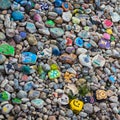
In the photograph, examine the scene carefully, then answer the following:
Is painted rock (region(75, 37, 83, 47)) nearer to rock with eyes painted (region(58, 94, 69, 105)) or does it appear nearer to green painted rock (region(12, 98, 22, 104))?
rock with eyes painted (region(58, 94, 69, 105))

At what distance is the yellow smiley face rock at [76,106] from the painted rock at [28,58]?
0.30 m

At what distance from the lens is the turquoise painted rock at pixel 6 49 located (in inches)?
80.0

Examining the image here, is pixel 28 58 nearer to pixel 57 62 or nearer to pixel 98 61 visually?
pixel 57 62

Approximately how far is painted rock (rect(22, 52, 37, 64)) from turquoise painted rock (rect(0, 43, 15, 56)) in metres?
0.06

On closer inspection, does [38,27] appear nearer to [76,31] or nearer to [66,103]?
[76,31]

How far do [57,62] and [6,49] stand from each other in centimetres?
29

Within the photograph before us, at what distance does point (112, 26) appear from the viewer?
7.93ft

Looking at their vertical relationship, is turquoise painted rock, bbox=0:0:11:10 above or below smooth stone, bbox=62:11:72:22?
above

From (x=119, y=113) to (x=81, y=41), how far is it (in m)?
0.47

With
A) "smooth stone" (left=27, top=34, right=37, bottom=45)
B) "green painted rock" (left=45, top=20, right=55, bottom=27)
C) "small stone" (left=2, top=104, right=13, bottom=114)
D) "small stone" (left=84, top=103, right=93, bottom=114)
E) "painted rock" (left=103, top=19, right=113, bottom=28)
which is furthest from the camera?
"painted rock" (left=103, top=19, right=113, bottom=28)

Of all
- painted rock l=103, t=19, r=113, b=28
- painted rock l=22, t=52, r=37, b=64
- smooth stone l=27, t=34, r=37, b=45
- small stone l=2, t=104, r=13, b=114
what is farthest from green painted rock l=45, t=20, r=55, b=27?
small stone l=2, t=104, r=13, b=114

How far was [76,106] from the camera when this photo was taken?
200cm

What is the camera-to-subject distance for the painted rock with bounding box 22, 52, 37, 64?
2.04 metres

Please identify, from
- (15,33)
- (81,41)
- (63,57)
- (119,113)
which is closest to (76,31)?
(81,41)
